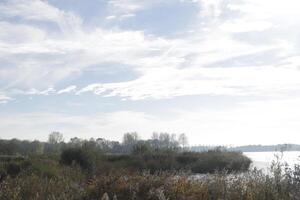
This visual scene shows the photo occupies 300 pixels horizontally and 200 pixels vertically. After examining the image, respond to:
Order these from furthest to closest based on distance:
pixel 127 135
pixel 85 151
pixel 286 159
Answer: pixel 127 135 < pixel 85 151 < pixel 286 159

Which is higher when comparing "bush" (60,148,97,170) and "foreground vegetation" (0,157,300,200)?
"bush" (60,148,97,170)

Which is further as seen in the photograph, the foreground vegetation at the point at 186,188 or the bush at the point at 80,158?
the bush at the point at 80,158

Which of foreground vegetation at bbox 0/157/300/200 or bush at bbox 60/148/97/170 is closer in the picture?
foreground vegetation at bbox 0/157/300/200

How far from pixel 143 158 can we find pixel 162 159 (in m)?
1.53

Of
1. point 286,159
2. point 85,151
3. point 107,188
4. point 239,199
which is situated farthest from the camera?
point 85,151

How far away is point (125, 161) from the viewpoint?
129 feet

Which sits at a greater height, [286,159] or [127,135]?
[127,135]

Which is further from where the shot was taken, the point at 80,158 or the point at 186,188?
the point at 80,158

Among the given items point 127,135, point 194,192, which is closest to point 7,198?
point 194,192

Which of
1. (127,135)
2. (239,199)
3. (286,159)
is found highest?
(127,135)

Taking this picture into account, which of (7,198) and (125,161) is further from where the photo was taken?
(125,161)

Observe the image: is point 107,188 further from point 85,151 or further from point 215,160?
point 215,160

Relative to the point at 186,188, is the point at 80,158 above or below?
above

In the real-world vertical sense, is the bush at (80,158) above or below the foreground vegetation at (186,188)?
above
